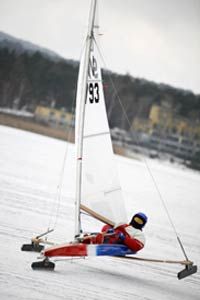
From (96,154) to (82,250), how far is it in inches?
45.4

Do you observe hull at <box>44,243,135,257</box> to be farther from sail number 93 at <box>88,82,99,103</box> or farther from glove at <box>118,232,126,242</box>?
sail number 93 at <box>88,82,99,103</box>

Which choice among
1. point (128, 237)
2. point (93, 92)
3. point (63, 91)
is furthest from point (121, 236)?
point (63, 91)

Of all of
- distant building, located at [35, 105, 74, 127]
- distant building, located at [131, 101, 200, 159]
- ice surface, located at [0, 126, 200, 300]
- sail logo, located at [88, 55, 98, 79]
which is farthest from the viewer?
distant building, located at [131, 101, 200, 159]

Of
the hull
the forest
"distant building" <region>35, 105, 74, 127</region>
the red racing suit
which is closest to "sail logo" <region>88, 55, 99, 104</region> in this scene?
the red racing suit

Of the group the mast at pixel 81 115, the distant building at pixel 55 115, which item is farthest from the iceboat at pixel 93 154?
the distant building at pixel 55 115

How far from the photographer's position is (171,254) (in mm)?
7465

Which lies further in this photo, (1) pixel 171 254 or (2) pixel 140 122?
(2) pixel 140 122

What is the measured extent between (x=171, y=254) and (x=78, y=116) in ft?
8.72

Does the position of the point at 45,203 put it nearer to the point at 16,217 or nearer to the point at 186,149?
the point at 16,217

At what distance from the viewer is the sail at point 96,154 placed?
240 inches

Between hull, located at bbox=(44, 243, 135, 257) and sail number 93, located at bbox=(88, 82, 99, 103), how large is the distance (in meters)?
1.64

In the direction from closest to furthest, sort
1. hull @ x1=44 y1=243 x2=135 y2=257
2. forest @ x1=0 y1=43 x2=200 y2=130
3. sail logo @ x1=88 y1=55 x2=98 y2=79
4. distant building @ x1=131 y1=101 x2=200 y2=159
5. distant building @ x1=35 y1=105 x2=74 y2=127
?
hull @ x1=44 y1=243 x2=135 y2=257, sail logo @ x1=88 y1=55 x2=98 y2=79, distant building @ x1=35 y1=105 x2=74 y2=127, distant building @ x1=131 y1=101 x2=200 y2=159, forest @ x1=0 y1=43 x2=200 y2=130

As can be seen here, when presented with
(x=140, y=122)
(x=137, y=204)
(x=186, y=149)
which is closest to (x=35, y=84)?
(x=140, y=122)

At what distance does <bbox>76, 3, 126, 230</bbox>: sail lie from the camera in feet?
20.0
